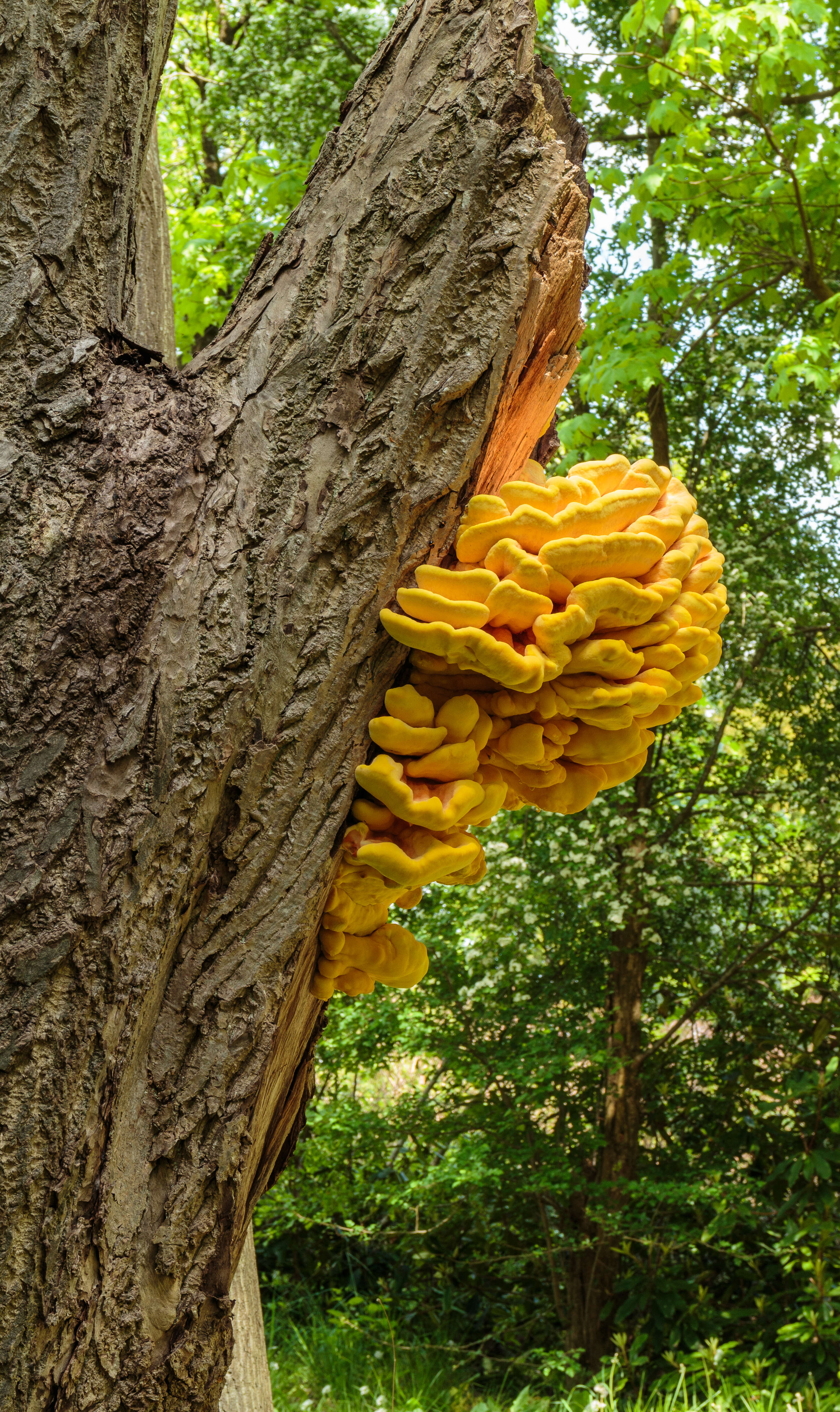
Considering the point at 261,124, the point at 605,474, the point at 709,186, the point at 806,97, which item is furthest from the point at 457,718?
the point at 261,124

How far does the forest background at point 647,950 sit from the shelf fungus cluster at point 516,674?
12.2ft

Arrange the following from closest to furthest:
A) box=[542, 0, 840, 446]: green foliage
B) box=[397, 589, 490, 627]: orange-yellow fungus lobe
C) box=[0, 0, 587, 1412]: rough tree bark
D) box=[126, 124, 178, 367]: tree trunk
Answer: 1. box=[0, 0, 587, 1412]: rough tree bark
2. box=[397, 589, 490, 627]: orange-yellow fungus lobe
3. box=[126, 124, 178, 367]: tree trunk
4. box=[542, 0, 840, 446]: green foliage

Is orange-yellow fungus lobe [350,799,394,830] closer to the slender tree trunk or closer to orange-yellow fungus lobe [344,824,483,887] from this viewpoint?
orange-yellow fungus lobe [344,824,483,887]

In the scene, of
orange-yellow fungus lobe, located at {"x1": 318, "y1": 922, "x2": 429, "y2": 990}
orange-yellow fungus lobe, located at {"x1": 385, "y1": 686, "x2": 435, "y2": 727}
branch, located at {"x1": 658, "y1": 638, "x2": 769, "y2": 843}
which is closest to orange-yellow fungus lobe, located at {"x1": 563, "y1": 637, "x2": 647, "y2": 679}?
orange-yellow fungus lobe, located at {"x1": 385, "y1": 686, "x2": 435, "y2": 727}

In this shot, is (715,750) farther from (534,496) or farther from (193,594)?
(193,594)

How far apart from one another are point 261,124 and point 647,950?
614 centimetres

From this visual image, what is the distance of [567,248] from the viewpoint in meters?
1.47

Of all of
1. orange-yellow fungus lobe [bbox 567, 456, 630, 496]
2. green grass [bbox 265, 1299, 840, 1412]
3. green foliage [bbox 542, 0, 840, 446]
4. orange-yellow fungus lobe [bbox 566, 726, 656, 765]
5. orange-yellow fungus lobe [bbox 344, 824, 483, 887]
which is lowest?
green grass [bbox 265, 1299, 840, 1412]

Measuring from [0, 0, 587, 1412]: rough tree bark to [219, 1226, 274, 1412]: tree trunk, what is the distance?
141 centimetres

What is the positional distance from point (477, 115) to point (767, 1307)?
20.2 feet

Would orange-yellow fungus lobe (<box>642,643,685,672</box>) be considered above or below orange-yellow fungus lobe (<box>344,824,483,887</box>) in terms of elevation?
above

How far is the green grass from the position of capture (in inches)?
191

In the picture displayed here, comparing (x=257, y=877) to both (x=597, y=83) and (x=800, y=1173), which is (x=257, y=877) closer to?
(x=800, y=1173)

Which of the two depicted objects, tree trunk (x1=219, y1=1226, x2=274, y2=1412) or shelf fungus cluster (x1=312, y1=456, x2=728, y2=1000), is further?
tree trunk (x1=219, y1=1226, x2=274, y2=1412)
